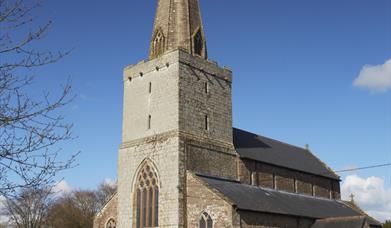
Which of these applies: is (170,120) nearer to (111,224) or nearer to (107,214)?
(107,214)

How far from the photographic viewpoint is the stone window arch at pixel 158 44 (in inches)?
1304

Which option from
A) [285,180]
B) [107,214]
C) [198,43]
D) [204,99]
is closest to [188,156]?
[204,99]

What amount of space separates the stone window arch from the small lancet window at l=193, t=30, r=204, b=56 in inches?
88.5

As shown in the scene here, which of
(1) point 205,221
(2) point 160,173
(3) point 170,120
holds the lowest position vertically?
(1) point 205,221

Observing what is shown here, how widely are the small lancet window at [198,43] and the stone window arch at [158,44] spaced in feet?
7.38

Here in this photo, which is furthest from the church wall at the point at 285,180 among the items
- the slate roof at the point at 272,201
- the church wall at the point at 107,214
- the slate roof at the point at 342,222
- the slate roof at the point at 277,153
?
the church wall at the point at 107,214

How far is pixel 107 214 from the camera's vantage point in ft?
111

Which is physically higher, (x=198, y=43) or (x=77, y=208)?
(x=198, y=43)

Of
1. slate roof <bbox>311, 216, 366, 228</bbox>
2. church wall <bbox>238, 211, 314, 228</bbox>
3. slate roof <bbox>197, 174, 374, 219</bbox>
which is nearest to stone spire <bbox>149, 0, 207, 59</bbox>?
slate roof <bbox>197, 174, 374, 219</bbox>

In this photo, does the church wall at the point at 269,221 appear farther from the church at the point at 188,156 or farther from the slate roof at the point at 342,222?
the slate roof at the point at 342,222

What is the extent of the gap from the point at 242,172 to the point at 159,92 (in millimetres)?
8051

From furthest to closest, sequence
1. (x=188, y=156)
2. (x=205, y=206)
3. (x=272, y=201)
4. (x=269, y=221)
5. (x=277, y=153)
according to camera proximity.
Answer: (x=277, y=153)
(x=272, y=201)
(x=188, y=156)
(x=269, y=221)
(x=205, y=206)

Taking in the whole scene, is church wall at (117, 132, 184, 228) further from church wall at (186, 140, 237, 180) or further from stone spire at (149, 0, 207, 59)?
stone spire at (149, 0, 207, 59)

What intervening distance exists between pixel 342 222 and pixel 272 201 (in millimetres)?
4909
